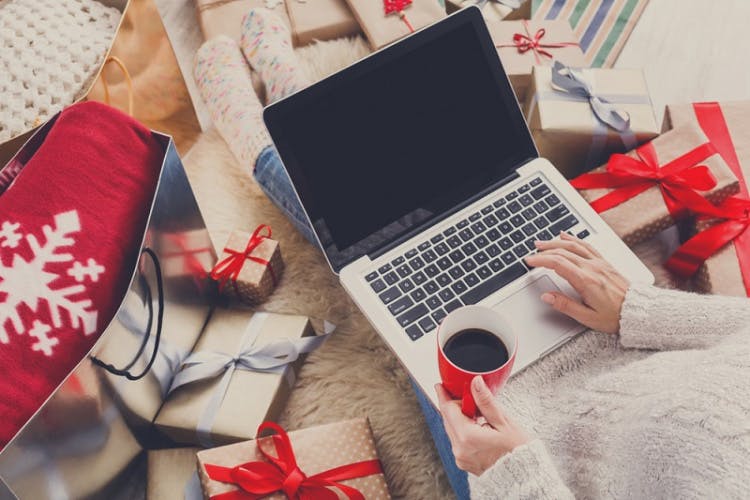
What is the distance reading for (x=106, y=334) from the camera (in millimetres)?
675

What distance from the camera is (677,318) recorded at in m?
0.70

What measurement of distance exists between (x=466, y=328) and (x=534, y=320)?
0.70 ft

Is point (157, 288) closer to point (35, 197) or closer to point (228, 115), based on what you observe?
point (35, 197)

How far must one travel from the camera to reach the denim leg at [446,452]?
2.68ft

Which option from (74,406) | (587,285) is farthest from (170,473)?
(587,285)

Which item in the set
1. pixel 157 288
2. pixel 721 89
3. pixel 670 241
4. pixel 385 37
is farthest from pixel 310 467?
pixel 721 89

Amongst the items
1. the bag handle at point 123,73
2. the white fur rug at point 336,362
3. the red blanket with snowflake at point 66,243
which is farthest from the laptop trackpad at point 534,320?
the bag handle at point 123,73

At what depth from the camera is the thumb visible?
0.56 m

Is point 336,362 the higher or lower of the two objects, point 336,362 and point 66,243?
the lower

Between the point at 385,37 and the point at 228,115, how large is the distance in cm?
39

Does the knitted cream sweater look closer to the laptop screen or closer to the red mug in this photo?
the red mug

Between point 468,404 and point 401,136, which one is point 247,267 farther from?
point 468,404

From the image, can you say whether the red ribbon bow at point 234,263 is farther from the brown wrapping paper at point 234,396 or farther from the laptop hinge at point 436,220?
the laptop hinge at point 436,220

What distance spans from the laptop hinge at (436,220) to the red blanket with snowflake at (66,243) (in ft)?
→ 1.01
